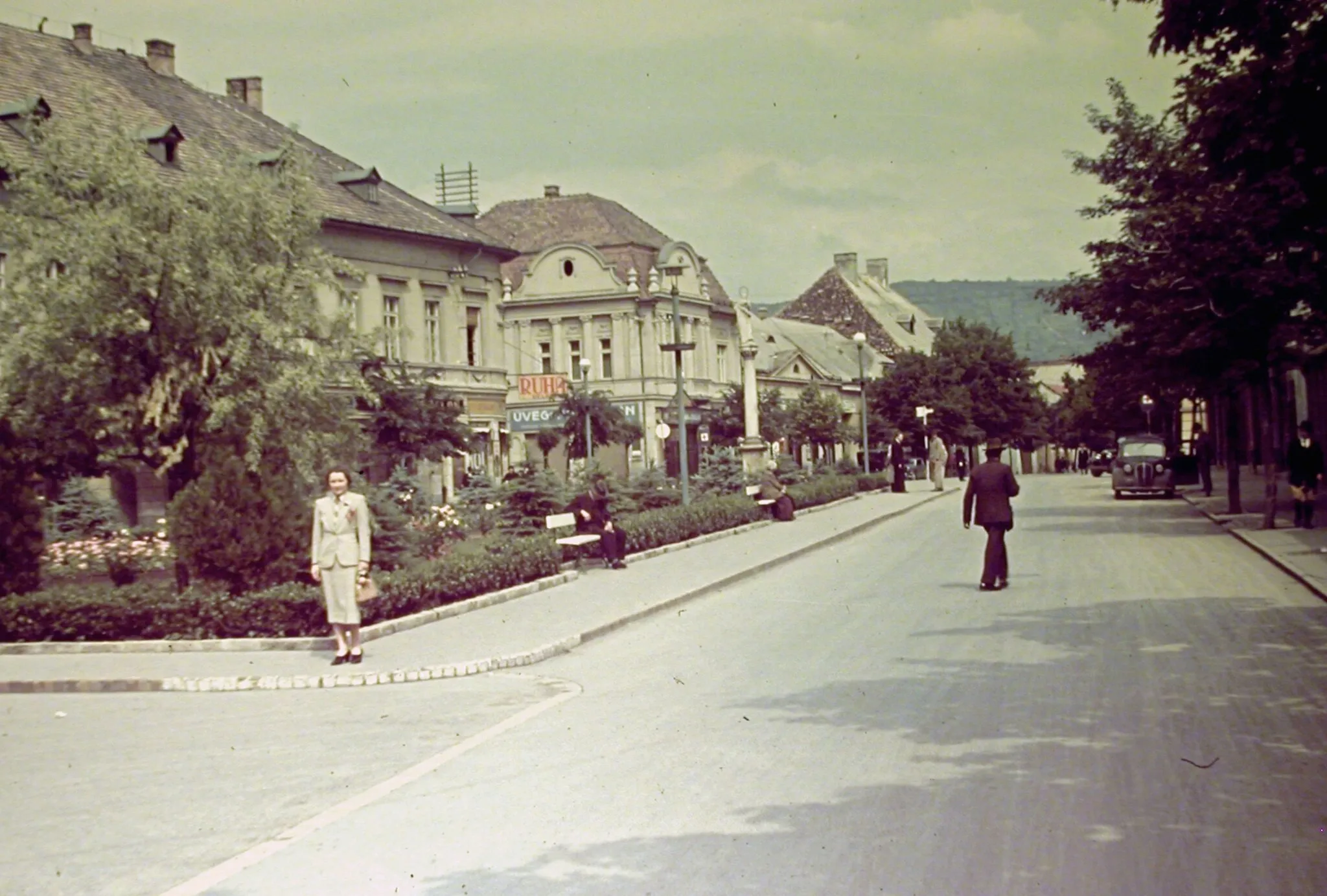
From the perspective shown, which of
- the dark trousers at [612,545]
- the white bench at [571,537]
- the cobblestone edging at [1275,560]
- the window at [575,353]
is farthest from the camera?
the window at [575,353]

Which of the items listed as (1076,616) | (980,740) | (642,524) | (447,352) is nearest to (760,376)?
(447,352)

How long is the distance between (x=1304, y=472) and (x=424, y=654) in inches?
678

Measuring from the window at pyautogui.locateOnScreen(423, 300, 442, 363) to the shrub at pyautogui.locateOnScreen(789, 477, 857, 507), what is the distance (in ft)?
37.2

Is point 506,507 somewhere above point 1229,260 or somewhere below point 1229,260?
below

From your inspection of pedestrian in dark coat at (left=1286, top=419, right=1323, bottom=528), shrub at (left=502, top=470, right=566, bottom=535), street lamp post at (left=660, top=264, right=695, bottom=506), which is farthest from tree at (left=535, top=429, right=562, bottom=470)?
pedestrian in dark coat at (left=1286, top=419, right=1323, bottom=528)

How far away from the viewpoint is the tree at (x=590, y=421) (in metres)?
56.6

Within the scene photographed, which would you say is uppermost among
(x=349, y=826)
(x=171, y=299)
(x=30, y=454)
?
(x=171, y=299)

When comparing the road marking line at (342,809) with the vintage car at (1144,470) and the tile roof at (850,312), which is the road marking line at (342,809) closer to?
the vintage car at (1144,470)

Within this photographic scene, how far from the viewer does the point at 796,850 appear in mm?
6992

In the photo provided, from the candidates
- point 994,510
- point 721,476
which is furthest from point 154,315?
point 721,476

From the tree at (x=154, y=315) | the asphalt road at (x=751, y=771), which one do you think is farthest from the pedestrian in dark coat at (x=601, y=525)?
the asphalt road at (x=751, y=771)

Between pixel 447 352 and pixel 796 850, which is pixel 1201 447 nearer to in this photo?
pixel 447 352

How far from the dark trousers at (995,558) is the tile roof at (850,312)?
93.3m

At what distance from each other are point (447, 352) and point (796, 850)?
43569 millimetres
